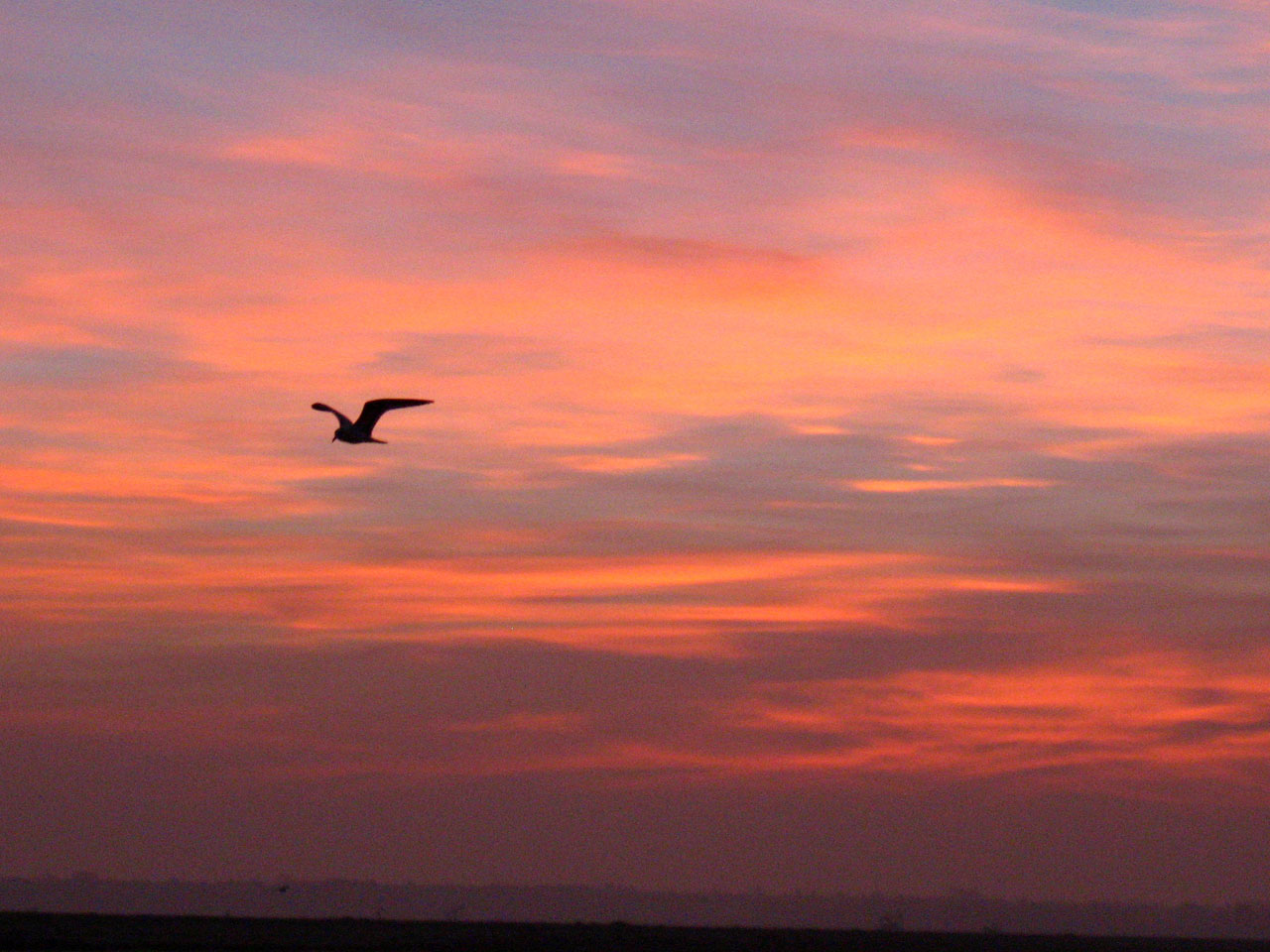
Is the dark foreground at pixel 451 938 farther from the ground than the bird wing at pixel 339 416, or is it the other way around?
the bird wing at pixel 339 416

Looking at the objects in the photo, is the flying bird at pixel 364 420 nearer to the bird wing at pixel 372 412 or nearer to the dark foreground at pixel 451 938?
the bird wing at pixel 372 412

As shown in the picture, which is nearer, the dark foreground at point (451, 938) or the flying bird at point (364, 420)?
the flying bird at point (364, 420)

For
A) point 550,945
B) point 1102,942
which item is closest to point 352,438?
point 550,945

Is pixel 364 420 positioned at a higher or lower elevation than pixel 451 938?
higher

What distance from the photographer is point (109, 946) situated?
104 metres

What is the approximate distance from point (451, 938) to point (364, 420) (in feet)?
198

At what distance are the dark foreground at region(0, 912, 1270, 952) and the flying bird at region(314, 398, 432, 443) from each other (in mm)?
37771

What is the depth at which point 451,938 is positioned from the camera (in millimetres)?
129375

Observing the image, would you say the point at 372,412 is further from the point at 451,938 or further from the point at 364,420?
the point at 451,938

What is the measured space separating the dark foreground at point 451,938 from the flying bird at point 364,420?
124 feet

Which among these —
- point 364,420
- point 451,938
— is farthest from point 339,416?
point 451,938

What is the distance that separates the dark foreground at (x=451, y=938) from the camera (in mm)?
112750

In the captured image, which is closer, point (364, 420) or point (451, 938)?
point (364, 420)

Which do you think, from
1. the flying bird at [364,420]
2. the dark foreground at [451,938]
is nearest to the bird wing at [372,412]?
the flying bird at [364,420]
